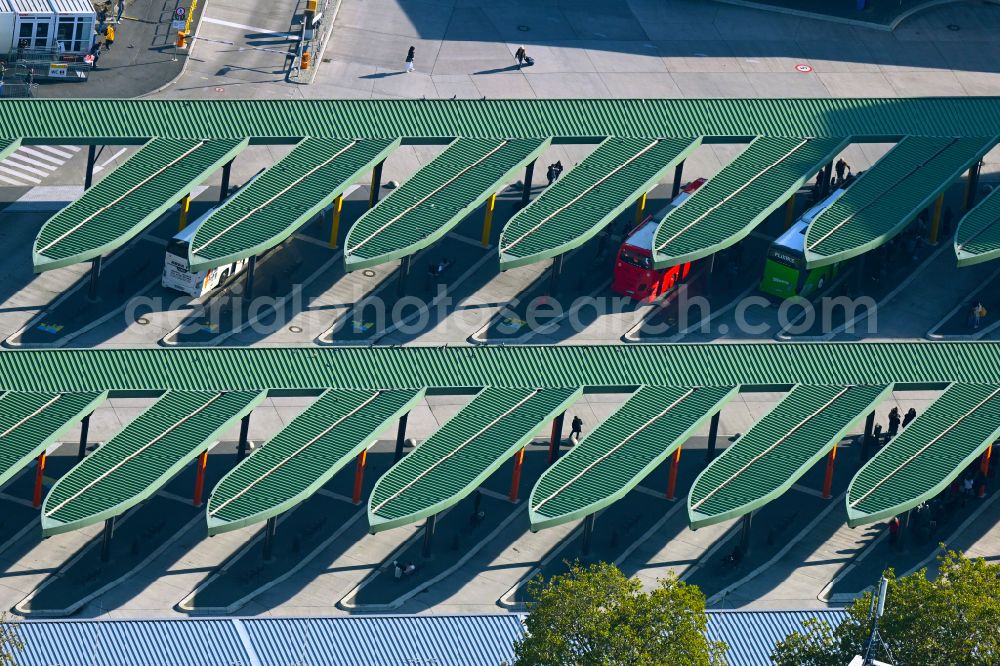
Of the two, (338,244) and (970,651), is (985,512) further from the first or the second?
(338,244)

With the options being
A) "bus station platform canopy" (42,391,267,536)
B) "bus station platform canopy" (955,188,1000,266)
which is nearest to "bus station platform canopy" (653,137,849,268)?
"bus station platform canopy" (955,188,1000,266)

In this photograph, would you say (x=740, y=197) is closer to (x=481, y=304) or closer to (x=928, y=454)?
(x=481, y=304)

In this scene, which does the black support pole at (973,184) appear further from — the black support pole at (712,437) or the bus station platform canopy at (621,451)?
the bus station platform canopy at (621,451)

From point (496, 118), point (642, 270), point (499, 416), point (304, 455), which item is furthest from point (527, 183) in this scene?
point (304, 455)

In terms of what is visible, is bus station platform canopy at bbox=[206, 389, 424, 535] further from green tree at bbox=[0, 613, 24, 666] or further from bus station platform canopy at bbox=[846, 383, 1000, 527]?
bus station platform canopy at bbox=[846, 383, 1000, 527]

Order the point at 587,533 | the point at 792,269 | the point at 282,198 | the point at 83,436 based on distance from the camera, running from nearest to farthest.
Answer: the point at 587,533 → the point at 83,436 → the point at 282,198 → the point at 792,269

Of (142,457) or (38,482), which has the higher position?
(142,457)

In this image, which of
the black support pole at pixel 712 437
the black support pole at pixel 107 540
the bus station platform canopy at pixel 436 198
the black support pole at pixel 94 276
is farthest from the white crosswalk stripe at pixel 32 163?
the black support pole at pixel 712 437
